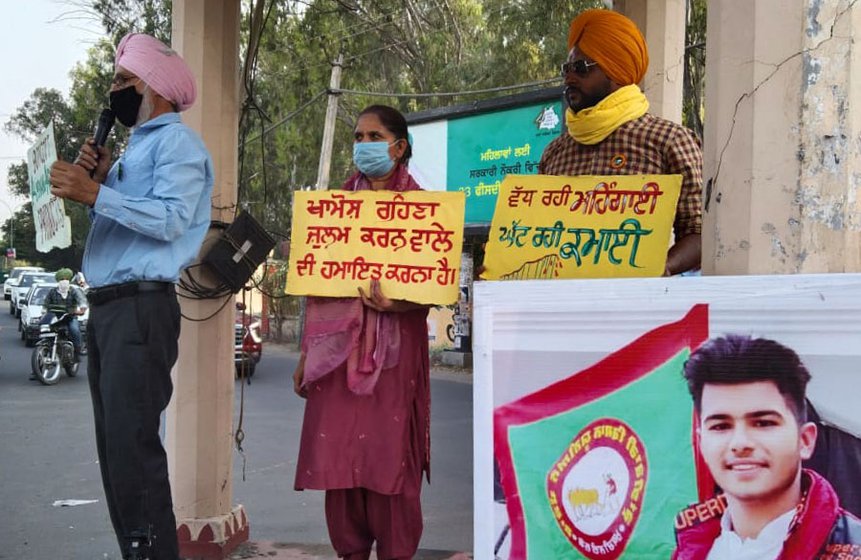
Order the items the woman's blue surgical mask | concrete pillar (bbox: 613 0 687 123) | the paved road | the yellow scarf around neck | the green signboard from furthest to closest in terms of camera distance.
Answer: the green signboard
concrete pillar (bbox: 613 0 687 123)
the paved road
the woman's blue surgical mask
the yellow scarf around neck

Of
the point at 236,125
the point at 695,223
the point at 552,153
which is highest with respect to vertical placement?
→ the point at 236,125

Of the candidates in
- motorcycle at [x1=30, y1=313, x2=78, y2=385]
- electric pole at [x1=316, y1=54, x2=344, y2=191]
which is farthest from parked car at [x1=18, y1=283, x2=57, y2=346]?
electric pole at [x1=316, y1=54, x2=344, y2=191]

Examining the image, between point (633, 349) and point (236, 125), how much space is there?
2832 mm

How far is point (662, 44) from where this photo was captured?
532 centimetres

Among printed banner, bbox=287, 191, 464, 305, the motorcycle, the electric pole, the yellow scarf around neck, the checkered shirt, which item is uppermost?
the electric pole

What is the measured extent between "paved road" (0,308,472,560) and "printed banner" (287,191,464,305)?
217 centimetres

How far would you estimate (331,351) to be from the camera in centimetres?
298

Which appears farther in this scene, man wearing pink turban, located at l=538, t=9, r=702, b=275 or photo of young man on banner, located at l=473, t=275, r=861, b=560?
man wearing pink turban, located at l=538, t=9, r=702, b=275

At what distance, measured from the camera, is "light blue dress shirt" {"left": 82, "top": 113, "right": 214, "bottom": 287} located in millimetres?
2656

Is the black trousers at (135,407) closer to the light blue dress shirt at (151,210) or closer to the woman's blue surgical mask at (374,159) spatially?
the light blue dress shirt at (151,210)

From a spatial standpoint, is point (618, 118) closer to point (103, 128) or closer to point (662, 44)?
point (103, 128)

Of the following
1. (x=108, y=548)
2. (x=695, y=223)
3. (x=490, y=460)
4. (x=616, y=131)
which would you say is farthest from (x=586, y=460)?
(x=108, y=548)

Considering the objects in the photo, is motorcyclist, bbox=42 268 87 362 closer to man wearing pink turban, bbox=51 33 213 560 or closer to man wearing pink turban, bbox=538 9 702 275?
man wearing pink turban, bbox=51 33 213 560

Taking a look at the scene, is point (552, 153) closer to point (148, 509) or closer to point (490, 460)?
point (490, 460)
